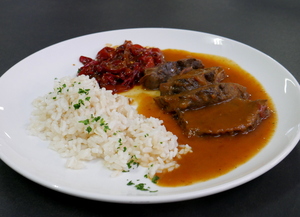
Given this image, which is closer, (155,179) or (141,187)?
(141,187)

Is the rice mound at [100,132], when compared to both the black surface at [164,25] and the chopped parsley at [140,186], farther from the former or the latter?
the black surface at [164,25]

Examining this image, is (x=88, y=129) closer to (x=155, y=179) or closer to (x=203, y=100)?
(x=155, y=179)

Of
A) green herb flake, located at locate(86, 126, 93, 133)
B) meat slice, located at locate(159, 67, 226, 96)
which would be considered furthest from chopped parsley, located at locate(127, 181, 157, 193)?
meat slice, located at locate(159, 67, 226, 96)

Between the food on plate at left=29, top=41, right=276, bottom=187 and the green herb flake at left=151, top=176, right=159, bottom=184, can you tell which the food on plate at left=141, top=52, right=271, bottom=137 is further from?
the green herb flake at left=151, top=176, right=159, bottom=184

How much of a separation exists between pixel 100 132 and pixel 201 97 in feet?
5.24

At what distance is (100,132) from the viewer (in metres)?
4.43

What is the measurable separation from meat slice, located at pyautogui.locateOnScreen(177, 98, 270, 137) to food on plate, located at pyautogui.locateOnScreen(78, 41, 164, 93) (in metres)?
1.42

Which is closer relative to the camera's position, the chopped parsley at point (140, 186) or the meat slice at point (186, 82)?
the chopped parsley at point (140, 186)

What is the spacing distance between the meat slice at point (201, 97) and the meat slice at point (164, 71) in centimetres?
70

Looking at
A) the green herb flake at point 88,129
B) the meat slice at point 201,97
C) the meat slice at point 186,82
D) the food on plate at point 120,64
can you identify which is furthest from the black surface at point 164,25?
the food on plate at point 120,64

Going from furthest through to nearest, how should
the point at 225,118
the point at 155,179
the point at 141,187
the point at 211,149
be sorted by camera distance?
the point at 225,118 < the point at 211,149 < the point at 155,179 < the point at 141,187

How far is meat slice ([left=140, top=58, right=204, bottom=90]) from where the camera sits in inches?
238

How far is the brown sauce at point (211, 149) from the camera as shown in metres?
4.11

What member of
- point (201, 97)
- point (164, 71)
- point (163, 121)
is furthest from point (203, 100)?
point (164, 71)
